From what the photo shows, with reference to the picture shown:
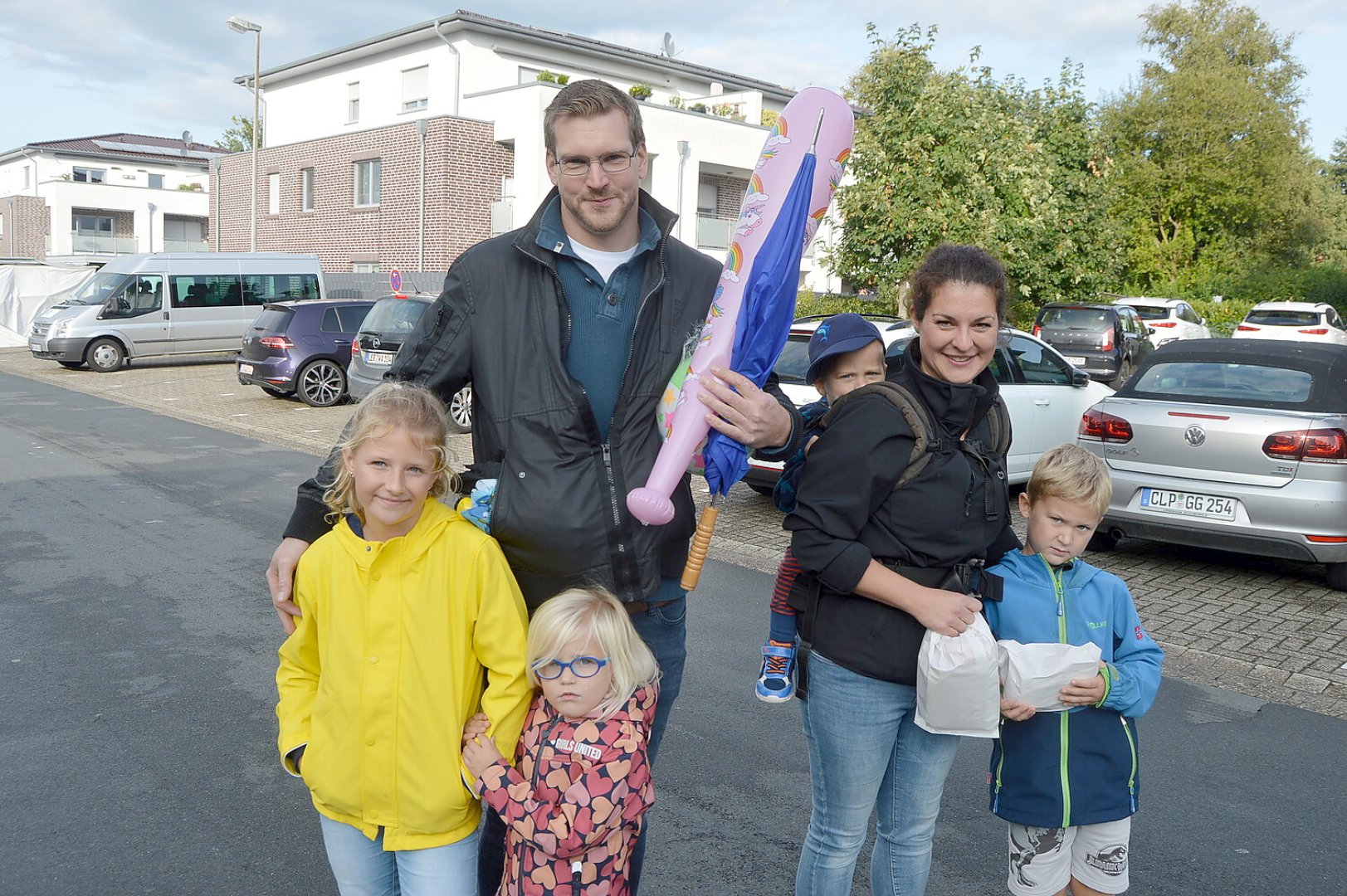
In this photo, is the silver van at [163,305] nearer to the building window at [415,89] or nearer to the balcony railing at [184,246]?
the building window at [415,89]

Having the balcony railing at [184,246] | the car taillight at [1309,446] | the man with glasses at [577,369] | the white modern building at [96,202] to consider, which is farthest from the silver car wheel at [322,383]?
the balcony railing at [184,246]

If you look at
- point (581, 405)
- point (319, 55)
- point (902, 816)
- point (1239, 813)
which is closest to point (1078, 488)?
point (902, 816)

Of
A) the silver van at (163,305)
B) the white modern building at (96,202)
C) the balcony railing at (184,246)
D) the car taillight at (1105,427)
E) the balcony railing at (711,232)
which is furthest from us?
the balcony railing at (184,246)

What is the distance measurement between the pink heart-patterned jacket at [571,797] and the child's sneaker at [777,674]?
26.0 inches

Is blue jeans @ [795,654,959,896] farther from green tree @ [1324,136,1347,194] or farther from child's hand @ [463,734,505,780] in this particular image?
green tree @ [1324,136,1347,194]

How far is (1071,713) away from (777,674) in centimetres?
79

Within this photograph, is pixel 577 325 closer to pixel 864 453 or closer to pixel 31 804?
pixel 864 453

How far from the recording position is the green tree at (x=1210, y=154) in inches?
1473

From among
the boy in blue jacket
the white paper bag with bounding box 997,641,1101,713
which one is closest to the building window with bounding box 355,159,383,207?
the boy in blue jacket

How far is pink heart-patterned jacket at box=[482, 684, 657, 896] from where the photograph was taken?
2273mm

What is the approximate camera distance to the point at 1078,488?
8.79 ft

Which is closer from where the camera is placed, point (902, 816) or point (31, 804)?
point (902, 816)

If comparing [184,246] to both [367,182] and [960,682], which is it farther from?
[960,682]

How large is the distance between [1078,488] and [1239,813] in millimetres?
2109
